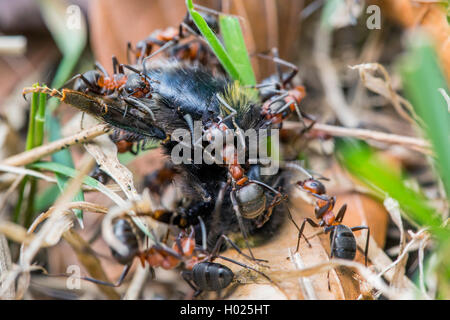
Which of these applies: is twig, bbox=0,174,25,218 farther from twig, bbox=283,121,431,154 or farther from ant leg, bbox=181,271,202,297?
twig, bbox=283,121,431,154

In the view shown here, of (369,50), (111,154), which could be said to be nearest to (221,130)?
(111,154)

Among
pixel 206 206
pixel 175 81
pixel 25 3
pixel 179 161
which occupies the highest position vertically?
pixel 25 3

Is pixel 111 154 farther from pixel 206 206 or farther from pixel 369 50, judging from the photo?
pixel 369 50

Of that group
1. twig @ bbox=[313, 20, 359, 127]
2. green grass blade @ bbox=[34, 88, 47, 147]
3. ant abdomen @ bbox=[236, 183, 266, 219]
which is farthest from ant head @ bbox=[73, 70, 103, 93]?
twig @ bbox=[313, 20, 359, 127]

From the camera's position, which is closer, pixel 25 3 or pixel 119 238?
pixel 119 238

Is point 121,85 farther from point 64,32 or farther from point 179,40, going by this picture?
point 64,32
